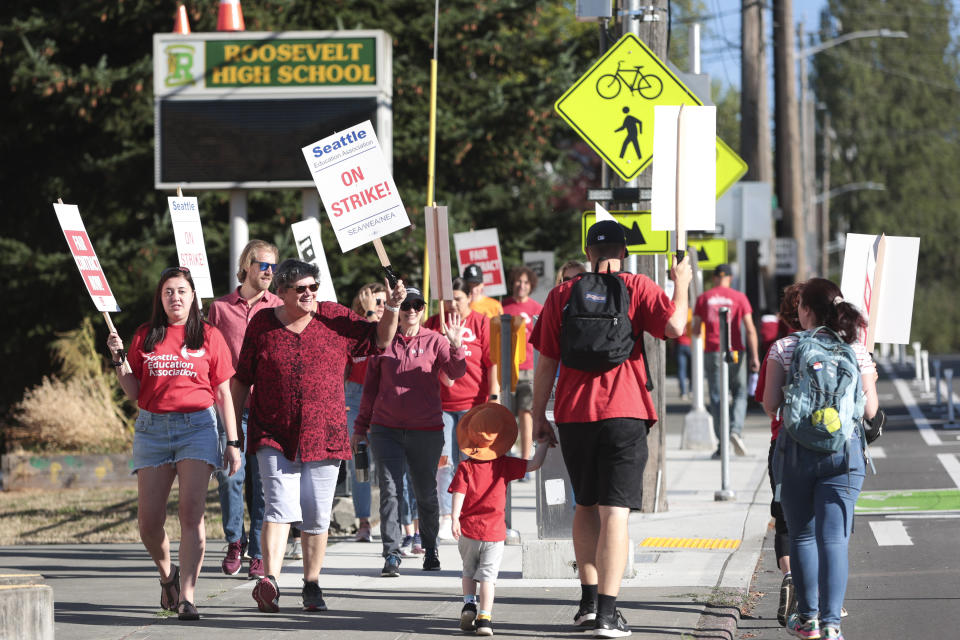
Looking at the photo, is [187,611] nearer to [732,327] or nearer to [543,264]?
[732,327]

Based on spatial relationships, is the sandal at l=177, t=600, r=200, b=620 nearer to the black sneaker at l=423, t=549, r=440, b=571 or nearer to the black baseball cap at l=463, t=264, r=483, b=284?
the black sneaker at l=423, t=549, r=440, b=571

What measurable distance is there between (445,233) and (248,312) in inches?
62.8

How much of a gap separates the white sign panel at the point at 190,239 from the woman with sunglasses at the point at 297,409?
178 cm

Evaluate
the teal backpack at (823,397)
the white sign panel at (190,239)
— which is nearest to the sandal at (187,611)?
the white sign panel at (190,239)

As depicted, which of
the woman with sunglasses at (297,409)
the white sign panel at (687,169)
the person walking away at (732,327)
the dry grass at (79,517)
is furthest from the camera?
the person walking away at (732,327)

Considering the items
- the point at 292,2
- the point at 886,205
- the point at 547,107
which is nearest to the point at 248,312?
the point at 292,2

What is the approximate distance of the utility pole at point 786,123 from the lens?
98.3 feet

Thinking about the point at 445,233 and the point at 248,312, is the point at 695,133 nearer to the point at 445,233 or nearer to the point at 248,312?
the point at 445,233

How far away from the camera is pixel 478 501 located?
7.53 metres

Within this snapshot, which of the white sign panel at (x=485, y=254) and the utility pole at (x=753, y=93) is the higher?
the utility pole at (x=753, y=93)

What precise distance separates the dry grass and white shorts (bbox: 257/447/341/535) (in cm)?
349

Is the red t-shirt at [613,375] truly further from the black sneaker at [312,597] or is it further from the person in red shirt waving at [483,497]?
the black sneaker at [312,597]

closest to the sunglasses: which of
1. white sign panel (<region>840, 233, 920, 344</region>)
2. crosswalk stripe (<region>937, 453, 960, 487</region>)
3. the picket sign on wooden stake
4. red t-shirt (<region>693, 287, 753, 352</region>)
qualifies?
white sign panel (<region>840, 233, 920, 344</region>)

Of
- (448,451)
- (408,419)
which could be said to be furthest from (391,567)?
(448,451)
